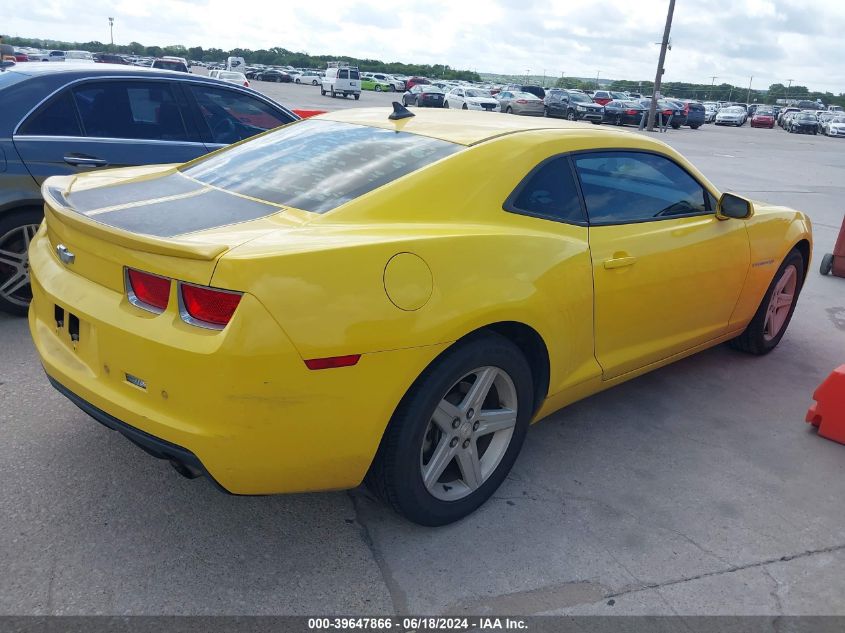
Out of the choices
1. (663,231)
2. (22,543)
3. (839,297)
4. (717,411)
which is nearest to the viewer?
(22,543)

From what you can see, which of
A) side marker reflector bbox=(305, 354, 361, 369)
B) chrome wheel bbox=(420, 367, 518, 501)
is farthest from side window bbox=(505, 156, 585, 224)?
side marker reflector bbox=(305, 354, 361, 369)

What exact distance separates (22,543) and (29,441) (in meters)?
0.79

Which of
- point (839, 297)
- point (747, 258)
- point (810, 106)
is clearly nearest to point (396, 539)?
point (747, 258)

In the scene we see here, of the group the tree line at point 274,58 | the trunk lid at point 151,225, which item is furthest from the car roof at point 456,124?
the tree line at point 274,58

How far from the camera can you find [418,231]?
265 cm

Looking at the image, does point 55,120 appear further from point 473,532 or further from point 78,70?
point 473,532

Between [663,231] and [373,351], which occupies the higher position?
[663,231]

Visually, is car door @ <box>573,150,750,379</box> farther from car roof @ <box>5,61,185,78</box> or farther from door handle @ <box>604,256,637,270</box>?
car roof @ <box>5,61,185,78</box>

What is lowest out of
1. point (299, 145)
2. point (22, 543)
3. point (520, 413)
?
point (22, 543)

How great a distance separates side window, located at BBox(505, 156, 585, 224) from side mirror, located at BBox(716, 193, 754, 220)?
1.20m

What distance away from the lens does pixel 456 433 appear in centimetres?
279

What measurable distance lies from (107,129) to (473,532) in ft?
12.8

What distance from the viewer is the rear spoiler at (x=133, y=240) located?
225 centimetres

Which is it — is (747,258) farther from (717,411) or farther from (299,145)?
(299,145)
